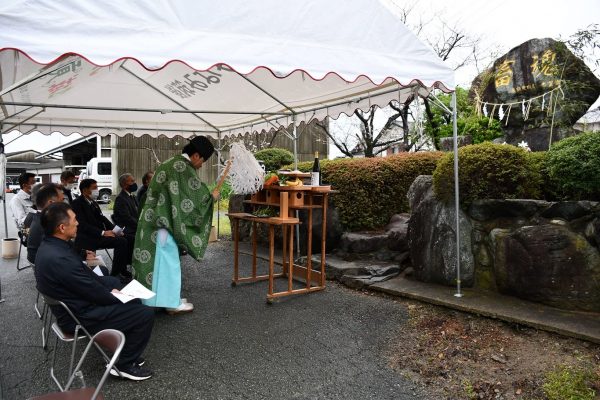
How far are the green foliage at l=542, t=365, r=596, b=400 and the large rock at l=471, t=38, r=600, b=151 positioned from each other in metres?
6.25

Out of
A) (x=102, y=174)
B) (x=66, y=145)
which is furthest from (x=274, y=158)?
(x=66, y=145)

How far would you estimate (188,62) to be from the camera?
Result: 134 inches

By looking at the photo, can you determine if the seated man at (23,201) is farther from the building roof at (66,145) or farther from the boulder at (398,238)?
the building roof at (66,145)

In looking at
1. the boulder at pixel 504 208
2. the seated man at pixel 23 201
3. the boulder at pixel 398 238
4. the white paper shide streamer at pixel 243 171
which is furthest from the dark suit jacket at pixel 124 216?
the boulder at pixel 504 208

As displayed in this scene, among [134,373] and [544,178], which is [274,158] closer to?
[544,178]

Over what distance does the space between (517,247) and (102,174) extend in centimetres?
2043

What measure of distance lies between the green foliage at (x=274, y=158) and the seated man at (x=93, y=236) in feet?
15.1

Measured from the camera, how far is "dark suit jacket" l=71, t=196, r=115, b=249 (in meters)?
5.75

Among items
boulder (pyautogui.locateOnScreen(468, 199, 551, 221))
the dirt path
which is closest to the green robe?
the dirt path

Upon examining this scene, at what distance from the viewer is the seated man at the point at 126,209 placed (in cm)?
637

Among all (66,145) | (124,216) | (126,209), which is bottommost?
(124,216)

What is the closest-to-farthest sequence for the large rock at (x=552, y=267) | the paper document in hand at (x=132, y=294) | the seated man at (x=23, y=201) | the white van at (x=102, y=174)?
the paper document in hand at (x=132, y=294), the large rock at (x=552, y=267), the seated man at (x=23, y=201), the white van at (x=102, y=174)

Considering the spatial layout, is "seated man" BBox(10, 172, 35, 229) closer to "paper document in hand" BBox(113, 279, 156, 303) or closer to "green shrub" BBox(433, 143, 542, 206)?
"paper document in hand" BBox(113, 279, 156, 303)

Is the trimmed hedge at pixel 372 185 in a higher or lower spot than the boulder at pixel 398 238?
higher
